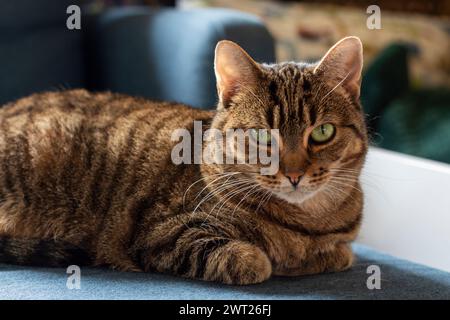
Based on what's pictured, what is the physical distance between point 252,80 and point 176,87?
61cm

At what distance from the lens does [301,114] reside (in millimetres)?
1389

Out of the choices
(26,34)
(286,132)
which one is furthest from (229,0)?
(286,132)

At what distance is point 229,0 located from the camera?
9.33ft

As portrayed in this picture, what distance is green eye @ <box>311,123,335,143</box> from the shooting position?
1.40 m

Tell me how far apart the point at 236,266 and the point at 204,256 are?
0.25 ft

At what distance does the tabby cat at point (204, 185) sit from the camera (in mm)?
1392

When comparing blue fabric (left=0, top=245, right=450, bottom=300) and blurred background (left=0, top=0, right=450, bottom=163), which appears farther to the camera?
blurred background (left=0, top=0, right=450, bottom=163)

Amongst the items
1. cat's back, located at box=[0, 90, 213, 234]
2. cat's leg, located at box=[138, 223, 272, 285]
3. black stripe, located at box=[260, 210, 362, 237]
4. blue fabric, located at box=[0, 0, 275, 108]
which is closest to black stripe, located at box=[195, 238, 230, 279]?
cat's leg, located at box=[138, 223, 272, 285]

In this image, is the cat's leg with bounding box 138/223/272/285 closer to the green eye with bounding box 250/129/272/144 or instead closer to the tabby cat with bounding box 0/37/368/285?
the tabby cat with bounding box 0/37/368/285

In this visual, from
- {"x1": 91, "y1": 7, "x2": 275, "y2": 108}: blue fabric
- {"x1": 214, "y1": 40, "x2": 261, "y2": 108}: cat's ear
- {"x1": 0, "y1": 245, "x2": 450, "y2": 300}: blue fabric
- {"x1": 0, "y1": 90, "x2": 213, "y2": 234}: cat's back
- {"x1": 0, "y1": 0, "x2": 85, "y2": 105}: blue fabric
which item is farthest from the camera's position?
{"x1": 0, "y1": 0, "x2": 85, "y2": 105}: blue fabric

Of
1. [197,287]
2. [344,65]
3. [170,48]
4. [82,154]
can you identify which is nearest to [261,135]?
[344,65]

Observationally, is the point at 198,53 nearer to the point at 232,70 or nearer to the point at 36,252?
the point at 232,70

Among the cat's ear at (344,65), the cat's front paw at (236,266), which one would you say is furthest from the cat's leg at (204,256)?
the cat's ear at (344,65)

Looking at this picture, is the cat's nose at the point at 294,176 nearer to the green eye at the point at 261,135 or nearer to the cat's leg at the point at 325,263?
the green eye at the point at 261,135
